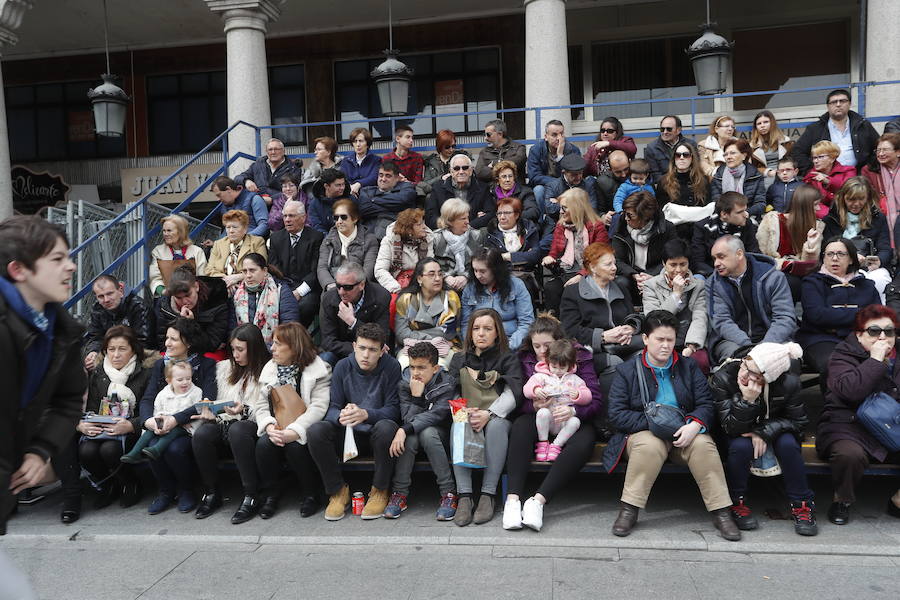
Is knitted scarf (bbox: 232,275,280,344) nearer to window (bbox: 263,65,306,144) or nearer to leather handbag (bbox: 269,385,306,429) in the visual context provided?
leather handbag (bbox: 269,385,306,429)

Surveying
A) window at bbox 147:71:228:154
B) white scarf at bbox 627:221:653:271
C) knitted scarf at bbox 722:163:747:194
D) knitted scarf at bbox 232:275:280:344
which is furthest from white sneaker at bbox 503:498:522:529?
window at bbox 147:71:228:154

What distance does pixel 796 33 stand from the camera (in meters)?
14.3

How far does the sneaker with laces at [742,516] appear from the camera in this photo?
5.58 m

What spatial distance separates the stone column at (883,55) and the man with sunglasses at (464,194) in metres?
5.67

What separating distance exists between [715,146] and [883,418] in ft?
14.3

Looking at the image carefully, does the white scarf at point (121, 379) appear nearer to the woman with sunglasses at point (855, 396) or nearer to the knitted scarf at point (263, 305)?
the knitted scarf at point (263, 305)

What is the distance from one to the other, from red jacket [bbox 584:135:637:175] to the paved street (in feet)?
13.4

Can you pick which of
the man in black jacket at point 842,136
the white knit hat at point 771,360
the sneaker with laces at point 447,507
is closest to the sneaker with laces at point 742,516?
the white knit hat at point 771,360

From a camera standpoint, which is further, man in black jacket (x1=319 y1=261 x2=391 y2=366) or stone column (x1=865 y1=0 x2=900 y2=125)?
stone column (x1=865 y1=0 x2=900 y2=125)

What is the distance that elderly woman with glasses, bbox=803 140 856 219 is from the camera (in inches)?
334

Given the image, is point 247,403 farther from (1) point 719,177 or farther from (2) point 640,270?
(1) point 719,177

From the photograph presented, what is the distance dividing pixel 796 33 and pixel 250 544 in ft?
43.4

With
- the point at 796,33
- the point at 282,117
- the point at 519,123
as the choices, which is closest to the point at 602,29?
the point at 519,123

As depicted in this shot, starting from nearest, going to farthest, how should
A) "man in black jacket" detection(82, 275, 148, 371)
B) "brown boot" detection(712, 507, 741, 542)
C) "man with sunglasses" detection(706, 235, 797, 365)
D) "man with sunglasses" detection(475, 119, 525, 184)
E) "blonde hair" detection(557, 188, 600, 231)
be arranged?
"brown boot" detection(712, 507, 741, 542) < "man with sunglasses" detection(706, 235, 797, 365) < "man in black jacket" detection(82, 275, 148, 371) < "blonde hair" detection(557, 188, 600, 231) < "man with sunglasses" detection(475, 119, 525, 184)
